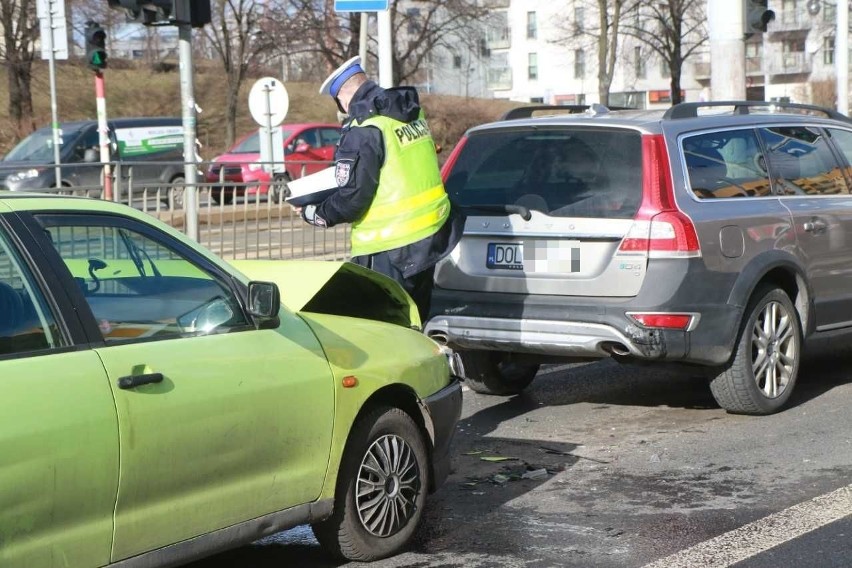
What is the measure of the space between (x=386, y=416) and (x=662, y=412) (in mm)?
3161

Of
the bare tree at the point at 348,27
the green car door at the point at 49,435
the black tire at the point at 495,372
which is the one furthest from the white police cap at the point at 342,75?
the bare tree at the point at 348,27

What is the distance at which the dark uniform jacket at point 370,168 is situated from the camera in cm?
645

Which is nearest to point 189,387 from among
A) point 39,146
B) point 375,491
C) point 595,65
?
point 375,491

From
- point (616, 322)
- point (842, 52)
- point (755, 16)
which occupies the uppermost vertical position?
point (842, 52)

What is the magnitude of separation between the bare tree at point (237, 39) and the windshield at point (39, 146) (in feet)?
72.1

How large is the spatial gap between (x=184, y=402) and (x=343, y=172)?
Result: 2.65m

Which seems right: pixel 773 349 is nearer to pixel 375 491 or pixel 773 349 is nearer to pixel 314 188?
pixel 314 188

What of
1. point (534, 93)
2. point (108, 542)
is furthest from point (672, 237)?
point (534, 93)

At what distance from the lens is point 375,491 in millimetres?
4895

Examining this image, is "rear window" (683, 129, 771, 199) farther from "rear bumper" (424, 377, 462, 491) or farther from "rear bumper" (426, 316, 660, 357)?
"rear bumper" (424, 377, 462, 491)

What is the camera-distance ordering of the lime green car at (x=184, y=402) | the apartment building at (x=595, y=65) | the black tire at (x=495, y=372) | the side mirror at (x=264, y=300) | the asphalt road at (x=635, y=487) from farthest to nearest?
the apartment building at (x=595, y=65) < the black tire at (x=495, y=372) < the asphalt road at (x=635, y=487) < the side mirror at (x=264, y=300) < the lime green car at (x=184, y=402)

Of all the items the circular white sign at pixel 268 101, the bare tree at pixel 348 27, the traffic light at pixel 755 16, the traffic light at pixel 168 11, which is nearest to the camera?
the traffic light at pixel 168 11

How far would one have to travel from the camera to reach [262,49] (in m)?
48.8

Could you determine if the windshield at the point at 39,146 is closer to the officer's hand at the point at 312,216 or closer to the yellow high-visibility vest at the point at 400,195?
the officer's hand at the point at 312,216
